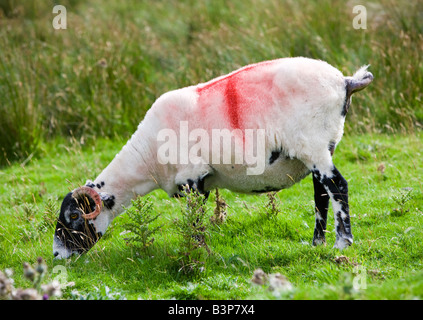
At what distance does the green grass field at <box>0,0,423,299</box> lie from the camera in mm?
5219

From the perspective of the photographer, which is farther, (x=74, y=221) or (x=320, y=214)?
(x=74, y=221)

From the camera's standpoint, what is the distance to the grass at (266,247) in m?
4.88

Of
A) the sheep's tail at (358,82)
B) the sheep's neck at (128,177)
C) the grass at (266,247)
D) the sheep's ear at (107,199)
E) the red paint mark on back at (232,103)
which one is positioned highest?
the sheep's tail at (358,82)

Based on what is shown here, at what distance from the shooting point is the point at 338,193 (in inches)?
206

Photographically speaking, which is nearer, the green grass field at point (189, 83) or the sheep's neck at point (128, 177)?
the green grass field at point (189, 83)

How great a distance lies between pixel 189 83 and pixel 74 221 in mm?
5203

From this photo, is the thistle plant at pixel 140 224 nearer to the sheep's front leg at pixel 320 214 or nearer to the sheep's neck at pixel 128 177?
the sheep's neck at pixel 128 177

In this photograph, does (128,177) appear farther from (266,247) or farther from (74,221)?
(266,247)

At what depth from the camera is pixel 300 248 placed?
18.5 feet

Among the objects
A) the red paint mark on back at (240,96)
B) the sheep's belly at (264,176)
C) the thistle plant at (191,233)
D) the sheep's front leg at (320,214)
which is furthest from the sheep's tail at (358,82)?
the thistle plant at (191,233)

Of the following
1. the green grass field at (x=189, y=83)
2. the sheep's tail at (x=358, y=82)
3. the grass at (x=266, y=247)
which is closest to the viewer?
the grass at (x=266, y=247)

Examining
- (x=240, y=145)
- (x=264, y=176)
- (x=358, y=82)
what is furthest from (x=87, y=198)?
(x=358, y=82)
